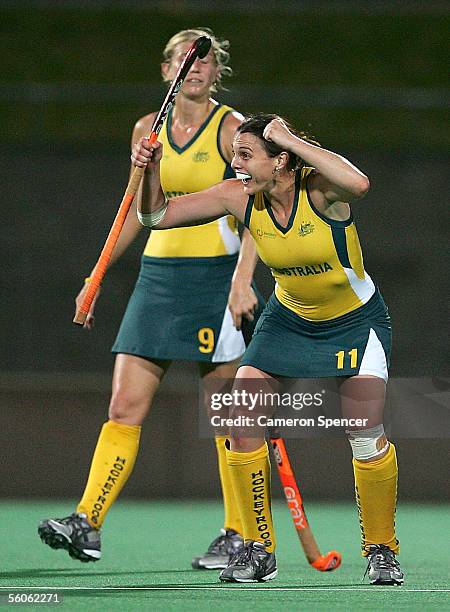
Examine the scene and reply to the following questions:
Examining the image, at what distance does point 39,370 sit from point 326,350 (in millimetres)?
3127

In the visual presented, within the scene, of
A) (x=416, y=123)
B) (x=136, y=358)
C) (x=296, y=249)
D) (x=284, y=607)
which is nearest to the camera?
(x=284, y=607)

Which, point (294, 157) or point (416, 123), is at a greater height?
point (416, 123)

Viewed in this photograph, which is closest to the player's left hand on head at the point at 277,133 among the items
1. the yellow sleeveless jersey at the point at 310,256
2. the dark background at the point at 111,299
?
the yellow sleeveless jersey at the point at 310,256

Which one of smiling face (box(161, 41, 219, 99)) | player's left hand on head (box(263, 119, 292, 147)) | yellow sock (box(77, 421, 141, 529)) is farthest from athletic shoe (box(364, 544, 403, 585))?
smiling face (box(161, 41, 219, 99))

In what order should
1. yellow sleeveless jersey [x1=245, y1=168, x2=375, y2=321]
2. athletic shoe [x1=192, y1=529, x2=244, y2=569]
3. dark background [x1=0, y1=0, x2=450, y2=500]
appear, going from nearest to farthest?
yellow sleeveless jersey [x1=245, y1=168, x2=375, y2=321]
athletic shoe [x1=192, y1=529, x2=244, y2=569]
dark background [x1=0, y1=0, x2=450, y2=500]

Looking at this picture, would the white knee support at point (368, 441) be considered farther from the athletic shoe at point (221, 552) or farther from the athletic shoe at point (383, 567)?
the athletic shoe at point (221, 552)

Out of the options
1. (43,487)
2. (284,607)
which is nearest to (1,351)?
(43,487)

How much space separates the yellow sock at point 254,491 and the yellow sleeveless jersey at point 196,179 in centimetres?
98

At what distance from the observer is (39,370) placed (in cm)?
695

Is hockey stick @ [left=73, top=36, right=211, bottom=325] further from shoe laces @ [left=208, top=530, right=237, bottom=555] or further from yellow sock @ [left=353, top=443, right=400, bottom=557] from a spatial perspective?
shoe laces @ [left=208, top=530, right=237, bottom=555]

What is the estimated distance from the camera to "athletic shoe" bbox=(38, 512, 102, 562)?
4375 millimetres

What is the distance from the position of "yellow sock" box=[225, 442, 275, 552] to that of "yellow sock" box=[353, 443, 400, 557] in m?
0.29

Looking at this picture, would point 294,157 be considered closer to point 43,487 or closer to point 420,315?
point 420,315

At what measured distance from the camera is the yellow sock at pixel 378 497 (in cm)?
407
